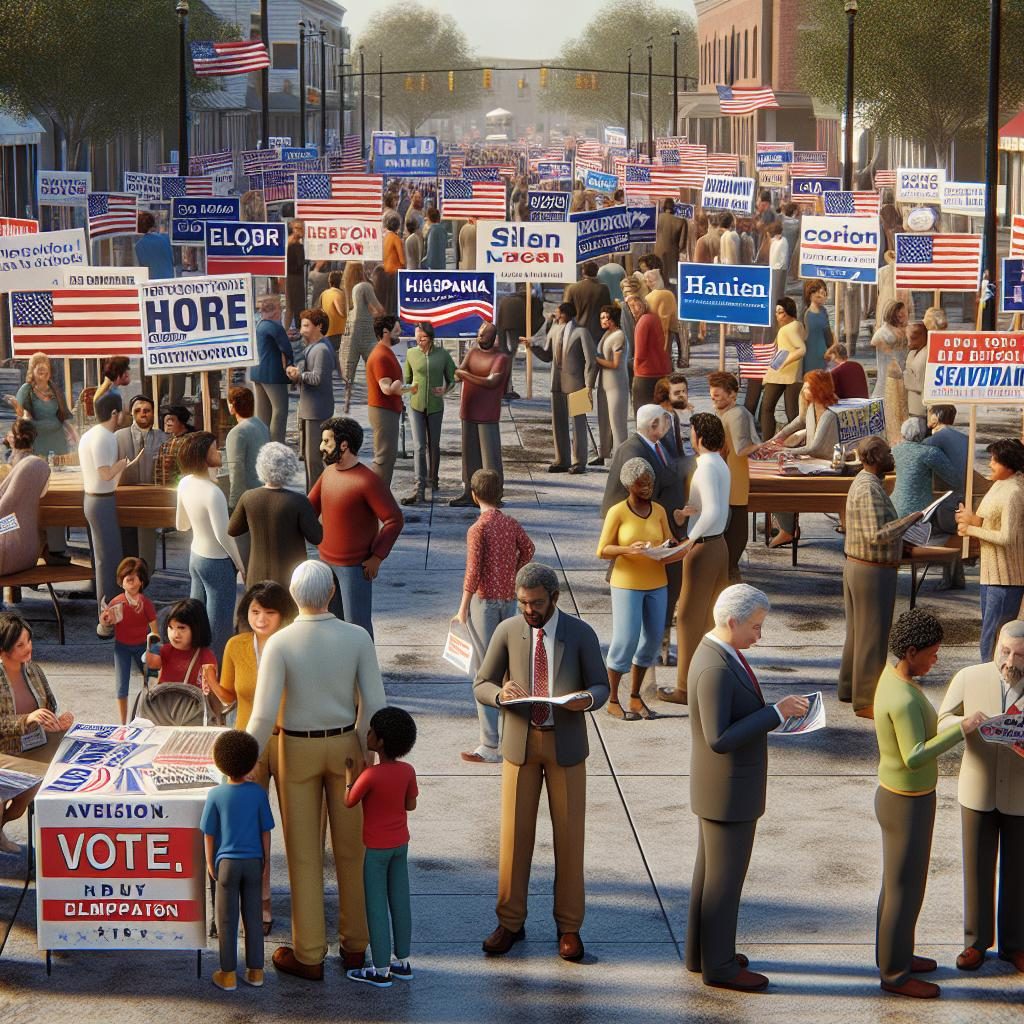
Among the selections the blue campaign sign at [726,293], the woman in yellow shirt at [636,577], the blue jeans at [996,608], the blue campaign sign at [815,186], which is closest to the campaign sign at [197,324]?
the woman in yellow shirt at [636,577]

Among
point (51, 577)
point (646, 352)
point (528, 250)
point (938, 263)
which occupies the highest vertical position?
point (528, 250)

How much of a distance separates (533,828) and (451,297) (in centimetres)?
1217

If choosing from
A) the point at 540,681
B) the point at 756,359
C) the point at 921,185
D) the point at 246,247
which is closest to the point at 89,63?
the point at 921,185

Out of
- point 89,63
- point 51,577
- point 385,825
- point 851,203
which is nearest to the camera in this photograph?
point 385,825

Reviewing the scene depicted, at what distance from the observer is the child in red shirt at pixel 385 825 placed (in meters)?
7.74

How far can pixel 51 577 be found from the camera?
13.3 metres

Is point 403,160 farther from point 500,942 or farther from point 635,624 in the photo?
point 500,942

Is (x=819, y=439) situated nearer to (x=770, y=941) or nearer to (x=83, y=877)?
(x=770, y=941)

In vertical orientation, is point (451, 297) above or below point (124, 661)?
above

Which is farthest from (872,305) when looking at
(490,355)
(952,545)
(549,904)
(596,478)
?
(549,904)

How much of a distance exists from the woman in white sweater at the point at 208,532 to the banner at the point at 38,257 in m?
7.89

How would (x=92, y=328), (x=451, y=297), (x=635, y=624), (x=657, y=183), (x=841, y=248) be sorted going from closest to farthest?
(x=635, y=624) → (x=92, y=328) → (x=451, y=297) → (x=841, y=248) → (x=657, y=183)

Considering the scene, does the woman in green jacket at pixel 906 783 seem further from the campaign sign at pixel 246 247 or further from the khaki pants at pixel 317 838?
the campaign sign at pixel 246 247

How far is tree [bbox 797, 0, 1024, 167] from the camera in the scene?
5125 cm
